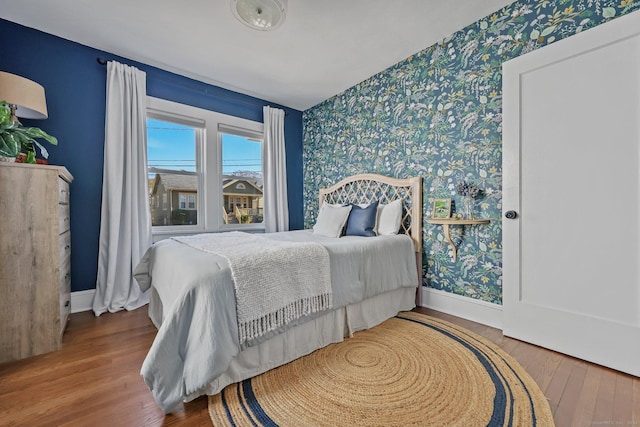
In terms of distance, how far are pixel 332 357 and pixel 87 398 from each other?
1290mm

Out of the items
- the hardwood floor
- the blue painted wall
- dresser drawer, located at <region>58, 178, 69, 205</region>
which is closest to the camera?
the hardwood floor

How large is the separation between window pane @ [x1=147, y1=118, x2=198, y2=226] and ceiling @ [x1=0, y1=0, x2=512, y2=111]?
663 millimetres

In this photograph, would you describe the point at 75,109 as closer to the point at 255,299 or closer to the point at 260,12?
the point at 260,12

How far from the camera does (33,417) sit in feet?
4.03

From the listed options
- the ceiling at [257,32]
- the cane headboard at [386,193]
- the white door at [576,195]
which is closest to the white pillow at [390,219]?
the cane headboard at [386,193]

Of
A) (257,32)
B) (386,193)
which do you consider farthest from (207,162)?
(386,193)

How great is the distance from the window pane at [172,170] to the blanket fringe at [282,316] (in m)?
2.17

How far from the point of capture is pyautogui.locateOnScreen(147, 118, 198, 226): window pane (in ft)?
10.0

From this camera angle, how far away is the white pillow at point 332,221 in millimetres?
2809

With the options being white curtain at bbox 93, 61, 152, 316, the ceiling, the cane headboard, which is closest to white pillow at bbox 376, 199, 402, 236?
the cane headboard

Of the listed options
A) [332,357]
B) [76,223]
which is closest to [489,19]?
[332,357]

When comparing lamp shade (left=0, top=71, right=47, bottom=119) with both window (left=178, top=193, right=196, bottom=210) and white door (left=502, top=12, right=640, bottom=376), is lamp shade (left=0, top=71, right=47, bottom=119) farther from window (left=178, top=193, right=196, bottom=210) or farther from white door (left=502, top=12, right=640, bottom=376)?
white door (left=502, top=12, right=640, bottom=376)

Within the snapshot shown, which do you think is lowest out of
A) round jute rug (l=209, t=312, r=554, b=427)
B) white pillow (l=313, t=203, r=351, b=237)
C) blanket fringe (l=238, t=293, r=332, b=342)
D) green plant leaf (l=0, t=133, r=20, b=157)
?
round jute rug (l=209, t=312, r=554, b=427)

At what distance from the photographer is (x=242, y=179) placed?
146 inches
